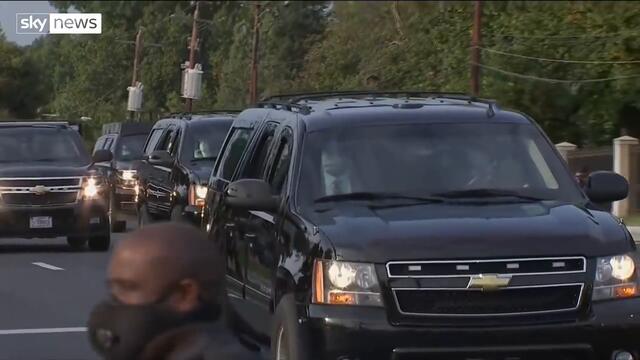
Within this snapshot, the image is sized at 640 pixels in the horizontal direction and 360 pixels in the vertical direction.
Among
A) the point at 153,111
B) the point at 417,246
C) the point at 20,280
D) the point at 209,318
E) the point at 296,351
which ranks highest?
the point at 209,318

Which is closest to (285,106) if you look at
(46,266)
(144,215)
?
(46,266)

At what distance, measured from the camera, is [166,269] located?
113 inches

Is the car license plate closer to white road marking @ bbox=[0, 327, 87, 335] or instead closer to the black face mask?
white road marking @ bbox=[0, 327, 87, 335]

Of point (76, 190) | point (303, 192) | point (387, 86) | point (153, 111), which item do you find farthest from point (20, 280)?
point (153, 111)

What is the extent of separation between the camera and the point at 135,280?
9.58 feet

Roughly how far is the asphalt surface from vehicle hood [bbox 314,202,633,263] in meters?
1.78

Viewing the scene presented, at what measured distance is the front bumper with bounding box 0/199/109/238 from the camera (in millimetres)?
20234

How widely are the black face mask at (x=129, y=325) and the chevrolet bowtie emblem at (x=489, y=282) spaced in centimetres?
445

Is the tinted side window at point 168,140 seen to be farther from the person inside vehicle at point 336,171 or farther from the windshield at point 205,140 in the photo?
the person inside vehicle at point 336,171

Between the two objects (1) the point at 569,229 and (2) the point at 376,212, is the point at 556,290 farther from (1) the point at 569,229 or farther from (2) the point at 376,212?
(2) the point at 376,212

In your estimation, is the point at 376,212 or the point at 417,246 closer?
the point at 417,246

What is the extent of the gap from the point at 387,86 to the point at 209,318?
5113 centimetres

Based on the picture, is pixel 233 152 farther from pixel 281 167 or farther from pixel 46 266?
pixel 46 266

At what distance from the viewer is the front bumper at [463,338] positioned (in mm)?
7176
